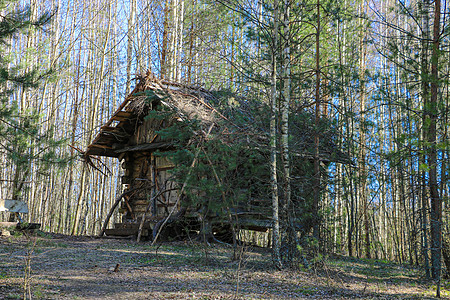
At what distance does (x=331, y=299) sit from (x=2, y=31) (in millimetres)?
8207

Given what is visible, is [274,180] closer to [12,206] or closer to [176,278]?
[176,278]

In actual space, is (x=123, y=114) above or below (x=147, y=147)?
above

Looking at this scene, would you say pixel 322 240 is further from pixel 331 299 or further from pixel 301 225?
pixel 331 299

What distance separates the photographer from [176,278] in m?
7.54

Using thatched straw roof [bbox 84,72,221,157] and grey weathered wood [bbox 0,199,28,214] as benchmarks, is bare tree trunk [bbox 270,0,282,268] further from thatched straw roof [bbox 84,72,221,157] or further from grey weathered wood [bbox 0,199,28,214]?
grey weathered wood [bbox 0,199,28,214]

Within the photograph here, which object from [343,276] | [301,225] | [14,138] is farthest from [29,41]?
[343,276]

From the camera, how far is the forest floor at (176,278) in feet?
20.8

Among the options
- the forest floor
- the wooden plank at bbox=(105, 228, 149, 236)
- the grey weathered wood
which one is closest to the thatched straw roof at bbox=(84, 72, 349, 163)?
the forest floor

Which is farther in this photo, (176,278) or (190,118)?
(190,118)

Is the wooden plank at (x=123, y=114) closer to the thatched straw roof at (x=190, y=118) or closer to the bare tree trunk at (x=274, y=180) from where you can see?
the thatched straw roof at (x=190, y=118)

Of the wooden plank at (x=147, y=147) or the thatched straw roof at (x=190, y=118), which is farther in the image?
Answer: the wooden plank at (x=147, y=147)

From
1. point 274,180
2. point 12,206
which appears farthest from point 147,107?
point 274,180

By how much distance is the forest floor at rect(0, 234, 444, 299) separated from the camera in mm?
6340

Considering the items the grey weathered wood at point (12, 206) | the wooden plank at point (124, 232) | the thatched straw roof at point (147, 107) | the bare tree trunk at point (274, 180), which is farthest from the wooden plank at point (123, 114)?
the bare tree trunk at point (274, 180)
